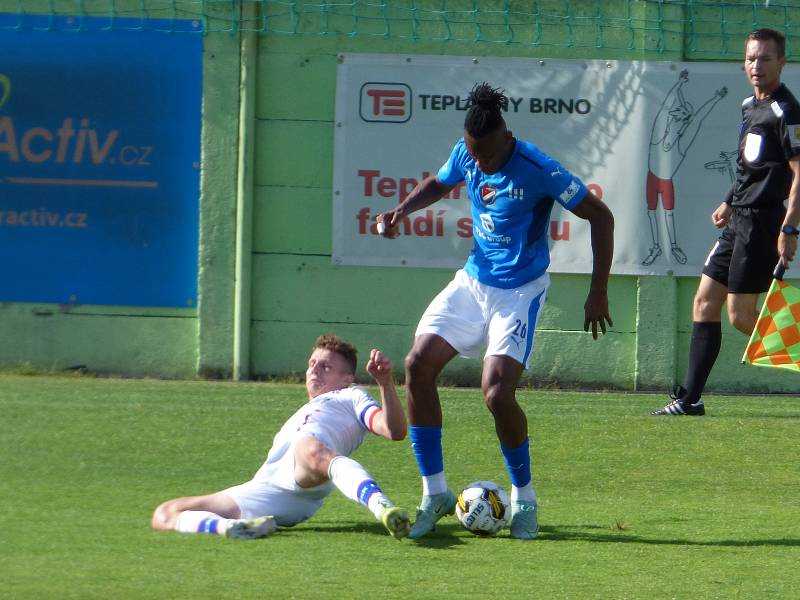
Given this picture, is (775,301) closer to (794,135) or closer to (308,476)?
(794,135)

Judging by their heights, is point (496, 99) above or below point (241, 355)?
above

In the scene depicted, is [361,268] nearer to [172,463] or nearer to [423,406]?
[172,463]

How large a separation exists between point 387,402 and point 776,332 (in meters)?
3.03

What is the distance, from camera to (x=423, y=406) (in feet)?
18.8

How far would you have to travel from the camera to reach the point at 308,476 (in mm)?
5461

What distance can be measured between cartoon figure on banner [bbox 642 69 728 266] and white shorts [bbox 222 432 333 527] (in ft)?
15.7

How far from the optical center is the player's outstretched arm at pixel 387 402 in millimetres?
5309

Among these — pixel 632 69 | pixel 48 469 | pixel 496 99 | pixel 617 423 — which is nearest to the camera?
pixel 496 99

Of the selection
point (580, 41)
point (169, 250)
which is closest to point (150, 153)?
point (169, 250)

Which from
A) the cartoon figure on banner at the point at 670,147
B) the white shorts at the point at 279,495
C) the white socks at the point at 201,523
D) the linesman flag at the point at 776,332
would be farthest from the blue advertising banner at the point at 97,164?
the white socks at the point at 201,523

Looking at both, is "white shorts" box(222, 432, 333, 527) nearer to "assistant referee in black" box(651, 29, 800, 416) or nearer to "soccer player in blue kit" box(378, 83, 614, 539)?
"soccer player in blue kit" box(378, 83, 614, 539)

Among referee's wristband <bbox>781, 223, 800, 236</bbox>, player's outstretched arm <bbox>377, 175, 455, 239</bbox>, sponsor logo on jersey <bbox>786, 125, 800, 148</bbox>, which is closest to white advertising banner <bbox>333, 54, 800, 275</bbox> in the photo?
sponsor logo on jersey <bbox>786, 125, 800, 148</bbox>

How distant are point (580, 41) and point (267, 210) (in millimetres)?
2511

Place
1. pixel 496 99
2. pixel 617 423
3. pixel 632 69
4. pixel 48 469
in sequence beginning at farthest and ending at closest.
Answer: pixel 632 69
pixel 617 423
pixel 48 469
pixel 496 99
